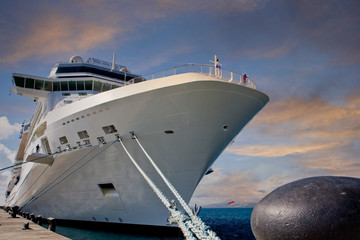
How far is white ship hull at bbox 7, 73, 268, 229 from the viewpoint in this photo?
12.1 m

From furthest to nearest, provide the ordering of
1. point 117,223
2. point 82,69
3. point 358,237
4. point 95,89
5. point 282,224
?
point 82,69 < point 95,89 < point 117,223 < point 282,224 < point 358,237

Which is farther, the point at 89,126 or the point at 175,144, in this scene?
the point at 89,126

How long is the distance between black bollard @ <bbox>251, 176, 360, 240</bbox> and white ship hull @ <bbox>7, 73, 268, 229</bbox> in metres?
9.78

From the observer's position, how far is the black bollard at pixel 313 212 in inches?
70.1

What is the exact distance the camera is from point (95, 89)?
20375 mm

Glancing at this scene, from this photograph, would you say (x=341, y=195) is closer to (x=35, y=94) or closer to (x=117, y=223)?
(x=117, y=223)

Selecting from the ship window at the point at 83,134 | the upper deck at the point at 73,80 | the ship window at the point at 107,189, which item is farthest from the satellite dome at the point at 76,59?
the ship window at the point at 107,189

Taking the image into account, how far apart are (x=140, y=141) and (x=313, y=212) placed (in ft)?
38.9

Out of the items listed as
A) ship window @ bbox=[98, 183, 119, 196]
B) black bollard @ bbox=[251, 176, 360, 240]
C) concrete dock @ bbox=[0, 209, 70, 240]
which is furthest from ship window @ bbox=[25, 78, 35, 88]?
black bollard @ bbox=[251, 176, 360, 240]

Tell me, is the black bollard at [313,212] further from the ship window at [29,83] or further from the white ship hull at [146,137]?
the ship window at [29,83]

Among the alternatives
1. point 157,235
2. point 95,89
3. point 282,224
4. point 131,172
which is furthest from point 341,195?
point 95,89

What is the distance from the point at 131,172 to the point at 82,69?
11.9 metres

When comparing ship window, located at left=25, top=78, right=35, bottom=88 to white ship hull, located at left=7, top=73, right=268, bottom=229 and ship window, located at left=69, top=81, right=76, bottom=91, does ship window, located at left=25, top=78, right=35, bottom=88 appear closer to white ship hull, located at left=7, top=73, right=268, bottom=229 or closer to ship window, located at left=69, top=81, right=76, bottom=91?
ship window, located at left=69, top=81, right=76, bottom=91

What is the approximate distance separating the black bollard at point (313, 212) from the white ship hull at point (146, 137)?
9780 millimetres
